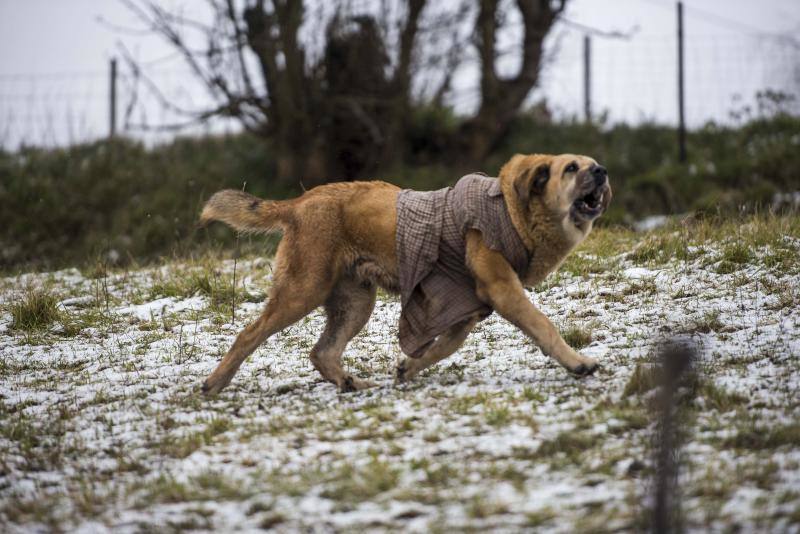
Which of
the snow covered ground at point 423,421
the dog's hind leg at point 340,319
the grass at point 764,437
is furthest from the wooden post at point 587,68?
the grass at point 764,437

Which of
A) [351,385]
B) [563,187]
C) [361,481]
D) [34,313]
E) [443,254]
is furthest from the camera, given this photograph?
[34,313]

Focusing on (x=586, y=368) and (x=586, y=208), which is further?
(x=586, y=208)

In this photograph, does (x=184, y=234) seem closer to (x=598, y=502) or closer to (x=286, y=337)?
(x=286, y=337)

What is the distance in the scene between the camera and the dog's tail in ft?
17.9

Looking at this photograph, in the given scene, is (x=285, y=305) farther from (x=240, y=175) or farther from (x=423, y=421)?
(x=240, y=175)

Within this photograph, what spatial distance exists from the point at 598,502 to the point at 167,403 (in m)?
2.67

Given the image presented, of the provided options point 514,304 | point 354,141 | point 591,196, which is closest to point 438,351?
point 514,304

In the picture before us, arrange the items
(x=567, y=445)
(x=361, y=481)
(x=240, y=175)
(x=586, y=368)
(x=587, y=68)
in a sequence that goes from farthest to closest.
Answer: (x=587, y=68) → (x=240, y=175) → (x=586, y=368) → (x=567, y=445) → (x=361, y=481)

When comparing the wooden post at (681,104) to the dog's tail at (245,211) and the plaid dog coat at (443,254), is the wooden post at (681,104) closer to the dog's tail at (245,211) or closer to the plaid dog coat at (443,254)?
the plaid dog coat at (443,254)

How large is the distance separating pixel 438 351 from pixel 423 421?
3.34 ft

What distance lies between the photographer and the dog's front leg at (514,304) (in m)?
4.87

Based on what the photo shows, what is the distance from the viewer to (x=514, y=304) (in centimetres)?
491

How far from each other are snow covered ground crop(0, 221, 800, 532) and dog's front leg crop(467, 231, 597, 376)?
0.13 metres

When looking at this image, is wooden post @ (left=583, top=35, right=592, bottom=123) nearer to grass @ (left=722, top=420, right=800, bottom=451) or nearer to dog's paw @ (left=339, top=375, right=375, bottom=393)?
dog's paw @ (left=339, top=375, right=375, bottom=393)
